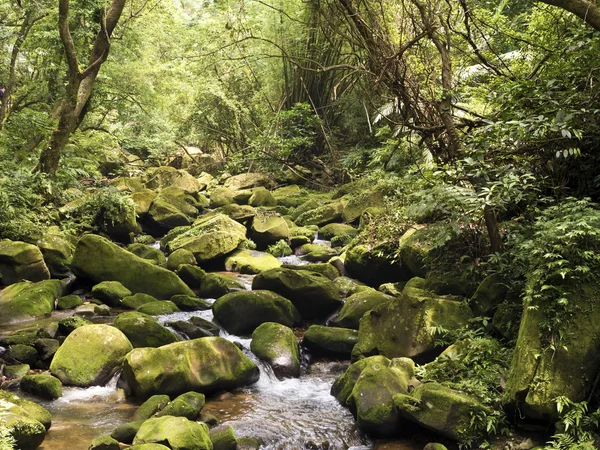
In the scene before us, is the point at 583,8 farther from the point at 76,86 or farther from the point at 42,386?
the point at 76,86

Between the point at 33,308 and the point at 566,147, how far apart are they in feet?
25.2

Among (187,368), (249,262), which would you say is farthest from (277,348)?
(249,262)

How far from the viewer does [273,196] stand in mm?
16859

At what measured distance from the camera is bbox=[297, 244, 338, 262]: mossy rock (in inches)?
452

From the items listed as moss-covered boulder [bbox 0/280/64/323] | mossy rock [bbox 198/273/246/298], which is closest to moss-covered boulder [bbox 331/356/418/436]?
mossy rock [bbox 198/273/246/298]

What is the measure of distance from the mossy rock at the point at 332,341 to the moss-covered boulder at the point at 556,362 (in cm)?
298

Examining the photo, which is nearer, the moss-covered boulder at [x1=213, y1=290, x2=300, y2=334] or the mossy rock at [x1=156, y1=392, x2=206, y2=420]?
the mossy rock at [x1=156, y1=392, x2=206, y2=420]

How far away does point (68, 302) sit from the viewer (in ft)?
27.7

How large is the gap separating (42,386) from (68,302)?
3059mm

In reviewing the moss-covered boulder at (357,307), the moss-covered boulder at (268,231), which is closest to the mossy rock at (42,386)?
the moss-covered boulder at (357,307)

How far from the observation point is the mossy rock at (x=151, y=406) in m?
5.19

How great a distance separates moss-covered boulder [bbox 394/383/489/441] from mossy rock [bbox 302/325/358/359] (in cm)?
240

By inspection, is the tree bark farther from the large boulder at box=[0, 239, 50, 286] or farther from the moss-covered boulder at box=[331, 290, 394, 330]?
→ the large boulder at box=[0, 239, 50, 286]

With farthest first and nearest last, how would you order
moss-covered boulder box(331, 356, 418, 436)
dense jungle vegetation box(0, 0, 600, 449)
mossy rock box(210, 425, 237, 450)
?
moss-covered boulder box(331, 356, 418, 436) < mossy rock box(210, 425, 237, 450) < dense jungle vegetation box(0, 0, 600, 449)
